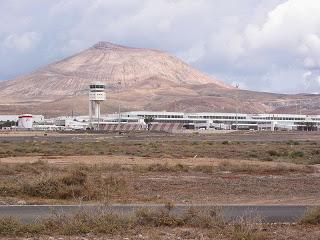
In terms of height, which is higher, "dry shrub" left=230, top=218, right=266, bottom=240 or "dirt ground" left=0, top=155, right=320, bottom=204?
"dry shrub" left=230, top=218, right=266, bottom=240

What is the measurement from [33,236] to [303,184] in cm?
1822

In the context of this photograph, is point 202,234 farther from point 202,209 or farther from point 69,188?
point 69,188

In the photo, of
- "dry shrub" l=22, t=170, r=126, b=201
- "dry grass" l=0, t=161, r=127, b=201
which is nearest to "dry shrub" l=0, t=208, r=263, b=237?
"dry grass" l=0, t=161, r=127, b=201

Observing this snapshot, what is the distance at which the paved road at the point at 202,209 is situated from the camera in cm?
1641

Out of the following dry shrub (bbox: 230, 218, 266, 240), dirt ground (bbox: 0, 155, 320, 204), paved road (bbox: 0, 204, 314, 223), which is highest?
dry shrub (bbox: 230, 218, 266, 240)

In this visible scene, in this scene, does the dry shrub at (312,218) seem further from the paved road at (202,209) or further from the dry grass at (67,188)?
the dry grass at (67,188)

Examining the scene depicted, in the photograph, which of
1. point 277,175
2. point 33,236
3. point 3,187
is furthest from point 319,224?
point 277,175

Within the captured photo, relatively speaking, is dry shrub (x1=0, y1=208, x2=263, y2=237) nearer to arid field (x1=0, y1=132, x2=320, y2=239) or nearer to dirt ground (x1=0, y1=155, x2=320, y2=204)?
arid field (x1=0, y1=132, x2=320, y2=239)

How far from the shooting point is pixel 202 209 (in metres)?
16.4

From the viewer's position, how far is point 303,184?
28875 mm

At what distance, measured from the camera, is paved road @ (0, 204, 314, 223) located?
1641 cm

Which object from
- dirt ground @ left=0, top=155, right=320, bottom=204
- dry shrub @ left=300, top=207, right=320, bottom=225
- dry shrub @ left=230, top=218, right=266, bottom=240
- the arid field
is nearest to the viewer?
dry shrub @ left=230, top=218, right=266, bottom=240

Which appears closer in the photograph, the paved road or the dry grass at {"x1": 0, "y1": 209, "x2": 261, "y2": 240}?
the dry grass at {"x1": 0, "y1": 209, "x2": 261, "y2": 240}

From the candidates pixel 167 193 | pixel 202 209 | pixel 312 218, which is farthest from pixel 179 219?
pixel 167 193
